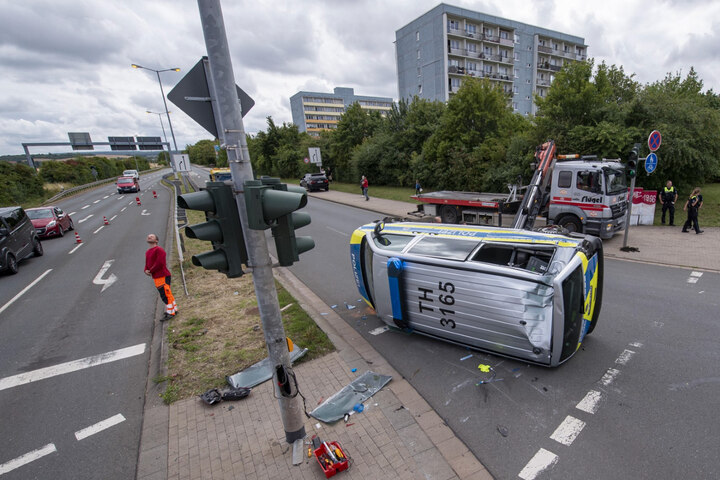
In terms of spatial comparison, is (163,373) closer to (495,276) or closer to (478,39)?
(495,276)

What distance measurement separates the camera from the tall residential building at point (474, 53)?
40750 millimetres

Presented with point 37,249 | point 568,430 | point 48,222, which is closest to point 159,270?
point 568,430

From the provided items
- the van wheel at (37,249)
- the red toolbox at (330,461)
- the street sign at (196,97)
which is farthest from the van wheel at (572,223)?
the van wheel at (37,249)

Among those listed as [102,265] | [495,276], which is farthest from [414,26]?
[495,276]

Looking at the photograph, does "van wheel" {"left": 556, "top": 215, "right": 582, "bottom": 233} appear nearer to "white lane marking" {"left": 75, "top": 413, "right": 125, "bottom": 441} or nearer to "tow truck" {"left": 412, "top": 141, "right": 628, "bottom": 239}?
"tow truck" {"left": 412, "top": 141, "right": 628, "bottom": 239}

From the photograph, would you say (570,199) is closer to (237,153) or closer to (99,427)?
(237,153)

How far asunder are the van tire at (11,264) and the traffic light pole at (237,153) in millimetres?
12634

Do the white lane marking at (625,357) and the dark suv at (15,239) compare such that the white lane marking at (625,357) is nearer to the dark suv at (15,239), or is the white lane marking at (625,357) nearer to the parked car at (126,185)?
the dark suv at (15,239)

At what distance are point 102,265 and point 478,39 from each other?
152ft

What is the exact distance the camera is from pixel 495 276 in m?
4.36

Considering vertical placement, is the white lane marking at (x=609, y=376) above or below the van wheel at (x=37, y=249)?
below

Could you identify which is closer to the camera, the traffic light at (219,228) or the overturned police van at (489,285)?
the traffic light at (219,228)

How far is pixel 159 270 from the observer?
6.64 meters

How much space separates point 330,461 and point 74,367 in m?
4.89
